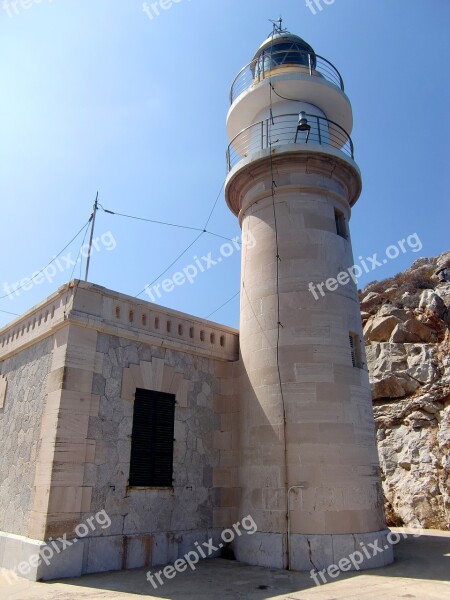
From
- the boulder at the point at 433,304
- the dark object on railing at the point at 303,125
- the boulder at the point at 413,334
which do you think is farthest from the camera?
the boulder at the point at 433,304

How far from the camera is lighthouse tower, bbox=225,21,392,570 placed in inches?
353

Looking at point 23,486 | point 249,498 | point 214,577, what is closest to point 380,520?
point 249,498

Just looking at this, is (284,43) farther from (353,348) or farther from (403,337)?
(403,337)

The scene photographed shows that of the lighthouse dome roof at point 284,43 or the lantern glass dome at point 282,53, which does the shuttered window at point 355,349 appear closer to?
the lantern glass dome at point 282,53

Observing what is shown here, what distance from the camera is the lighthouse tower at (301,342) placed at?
896 cm

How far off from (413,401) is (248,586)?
1409 cm

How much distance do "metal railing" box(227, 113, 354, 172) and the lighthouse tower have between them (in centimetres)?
4

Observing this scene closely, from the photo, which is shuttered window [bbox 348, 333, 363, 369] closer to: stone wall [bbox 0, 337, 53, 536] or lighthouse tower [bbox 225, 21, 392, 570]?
lighthouse tower [bbox 225, 21, 392, 570]

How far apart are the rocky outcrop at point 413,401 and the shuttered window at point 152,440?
1106 cm

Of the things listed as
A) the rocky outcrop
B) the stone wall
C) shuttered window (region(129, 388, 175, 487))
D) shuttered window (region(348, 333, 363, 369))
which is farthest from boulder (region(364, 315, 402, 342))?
the stone wall

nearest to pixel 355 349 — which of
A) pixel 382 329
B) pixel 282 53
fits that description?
pixel 282 53

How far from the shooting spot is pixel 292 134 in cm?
1230

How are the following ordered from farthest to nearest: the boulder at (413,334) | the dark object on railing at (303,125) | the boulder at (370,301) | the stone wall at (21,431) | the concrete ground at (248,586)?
the boulder at (370,301), the boulder at (413,334), the dark object on railing at (303,125), the stone wall at (21,431), the concrete ground at (248,586)

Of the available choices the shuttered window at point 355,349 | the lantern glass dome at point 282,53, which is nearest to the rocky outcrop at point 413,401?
the shuttered window at point 355,349
